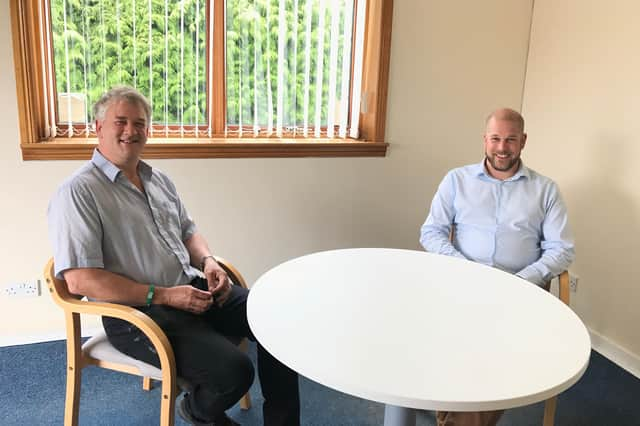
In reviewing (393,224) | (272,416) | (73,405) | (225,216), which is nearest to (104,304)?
(73,405)

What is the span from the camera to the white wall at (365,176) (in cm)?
254

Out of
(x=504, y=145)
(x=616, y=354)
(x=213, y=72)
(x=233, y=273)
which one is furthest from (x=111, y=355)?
(x=616, y=354)

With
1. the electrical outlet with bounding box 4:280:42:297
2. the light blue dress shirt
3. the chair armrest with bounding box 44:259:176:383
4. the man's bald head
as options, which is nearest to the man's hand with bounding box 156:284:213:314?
the chair armrest with bounding box 44:259:176:383

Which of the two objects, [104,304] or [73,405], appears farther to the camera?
[73,405]

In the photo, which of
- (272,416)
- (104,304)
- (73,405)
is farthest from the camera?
(272,416)

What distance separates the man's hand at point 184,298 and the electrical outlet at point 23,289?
1.17m

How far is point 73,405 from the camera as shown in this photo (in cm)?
173

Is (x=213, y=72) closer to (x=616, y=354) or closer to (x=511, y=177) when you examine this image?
(x=511, y=177)

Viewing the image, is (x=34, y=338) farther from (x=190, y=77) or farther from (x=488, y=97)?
(x=488, y=97)

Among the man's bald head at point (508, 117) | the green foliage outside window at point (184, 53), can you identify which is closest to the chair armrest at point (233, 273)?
the green foliage outside window at point (184, 53)

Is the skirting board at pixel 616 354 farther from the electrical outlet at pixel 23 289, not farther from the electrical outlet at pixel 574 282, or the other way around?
the electrical outlet at pixel 23 289

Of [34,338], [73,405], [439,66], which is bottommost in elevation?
[34,338]

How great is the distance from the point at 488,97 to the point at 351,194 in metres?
1.00

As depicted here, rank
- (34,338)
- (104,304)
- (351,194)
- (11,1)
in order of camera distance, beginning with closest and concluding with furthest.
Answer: (104,304) < (11,1) < (34,338) < (351,194)
